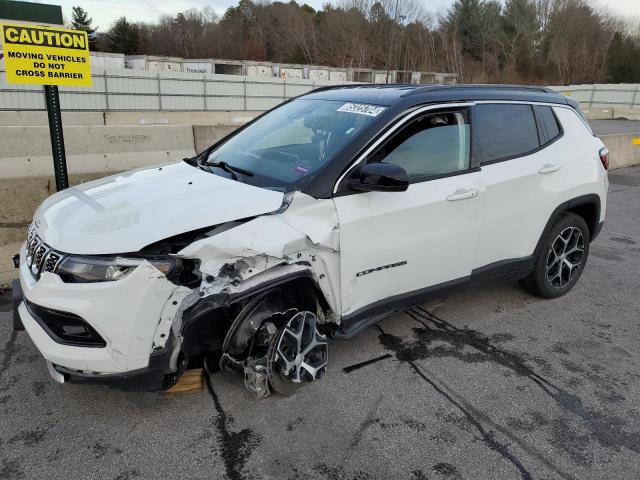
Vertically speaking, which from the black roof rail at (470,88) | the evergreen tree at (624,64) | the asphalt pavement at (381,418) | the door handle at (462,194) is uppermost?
the evergreen tree at (624,64)

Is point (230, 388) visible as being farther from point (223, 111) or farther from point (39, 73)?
point (223, 111)

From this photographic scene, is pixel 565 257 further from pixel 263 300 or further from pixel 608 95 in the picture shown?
pixel 608 95

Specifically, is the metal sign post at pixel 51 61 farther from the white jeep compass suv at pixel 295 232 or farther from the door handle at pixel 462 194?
the door handle at pixel 462 194

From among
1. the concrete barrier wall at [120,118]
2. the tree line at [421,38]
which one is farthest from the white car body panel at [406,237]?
the tree line at [421,38]

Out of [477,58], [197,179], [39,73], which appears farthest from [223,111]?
[477,58]

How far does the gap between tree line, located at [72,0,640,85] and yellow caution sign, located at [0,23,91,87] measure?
52523 mm

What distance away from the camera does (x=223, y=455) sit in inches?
98.7

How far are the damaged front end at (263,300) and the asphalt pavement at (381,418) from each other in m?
0.26

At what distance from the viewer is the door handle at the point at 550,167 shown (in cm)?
393

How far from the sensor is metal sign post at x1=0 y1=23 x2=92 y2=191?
429cm

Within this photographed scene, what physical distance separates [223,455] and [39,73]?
3.80m

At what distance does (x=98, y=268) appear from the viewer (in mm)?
2320

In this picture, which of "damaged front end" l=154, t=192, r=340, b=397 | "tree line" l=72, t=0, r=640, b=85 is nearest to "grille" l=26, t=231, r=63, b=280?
"damaged front end" l=154, t=192, r=340, b=397

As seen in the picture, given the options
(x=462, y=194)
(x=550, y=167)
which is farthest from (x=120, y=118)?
(x=462, y=194)
